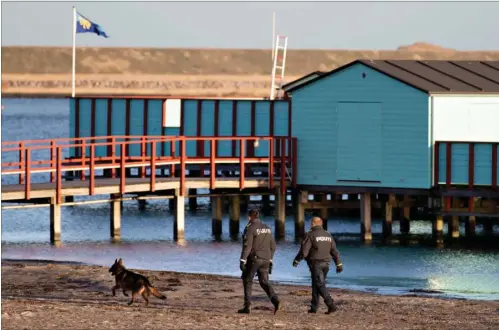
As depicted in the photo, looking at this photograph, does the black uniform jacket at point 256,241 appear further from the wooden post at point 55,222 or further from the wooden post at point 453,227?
the wooden post at point 453,227

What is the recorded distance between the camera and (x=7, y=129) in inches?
5413

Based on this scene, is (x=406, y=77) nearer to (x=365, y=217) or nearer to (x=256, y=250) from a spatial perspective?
(x=365, y=217)

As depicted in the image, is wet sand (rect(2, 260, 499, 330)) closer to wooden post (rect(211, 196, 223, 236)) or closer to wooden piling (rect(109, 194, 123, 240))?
wooden piling (rect(109, 194, 123, 240))

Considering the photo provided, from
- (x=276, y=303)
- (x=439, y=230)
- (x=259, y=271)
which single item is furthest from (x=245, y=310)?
(x=439, y=230)

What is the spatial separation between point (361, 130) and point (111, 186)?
6886 mm

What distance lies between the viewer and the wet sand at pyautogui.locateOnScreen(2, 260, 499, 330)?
80.2 ft

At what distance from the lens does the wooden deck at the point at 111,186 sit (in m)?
40.4

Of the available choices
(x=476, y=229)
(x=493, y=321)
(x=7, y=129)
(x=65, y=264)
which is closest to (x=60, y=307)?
(x=493, y=321)

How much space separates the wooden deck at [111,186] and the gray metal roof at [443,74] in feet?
9.89

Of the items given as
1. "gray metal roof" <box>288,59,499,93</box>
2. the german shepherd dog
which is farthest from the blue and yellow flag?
the german shepherd dog

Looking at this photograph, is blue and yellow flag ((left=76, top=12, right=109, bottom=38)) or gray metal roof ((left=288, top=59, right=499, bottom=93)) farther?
blue and yellow flag ((left=76, top=12, right=109, bottom=38))

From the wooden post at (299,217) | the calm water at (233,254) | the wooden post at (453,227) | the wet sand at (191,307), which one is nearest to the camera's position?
the wet sand at (191,307)

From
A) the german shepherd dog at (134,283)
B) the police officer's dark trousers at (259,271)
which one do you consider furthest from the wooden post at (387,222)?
the police officer's dark trousers at (259,271)

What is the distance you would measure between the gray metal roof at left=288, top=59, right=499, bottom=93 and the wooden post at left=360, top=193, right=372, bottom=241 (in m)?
3.41
